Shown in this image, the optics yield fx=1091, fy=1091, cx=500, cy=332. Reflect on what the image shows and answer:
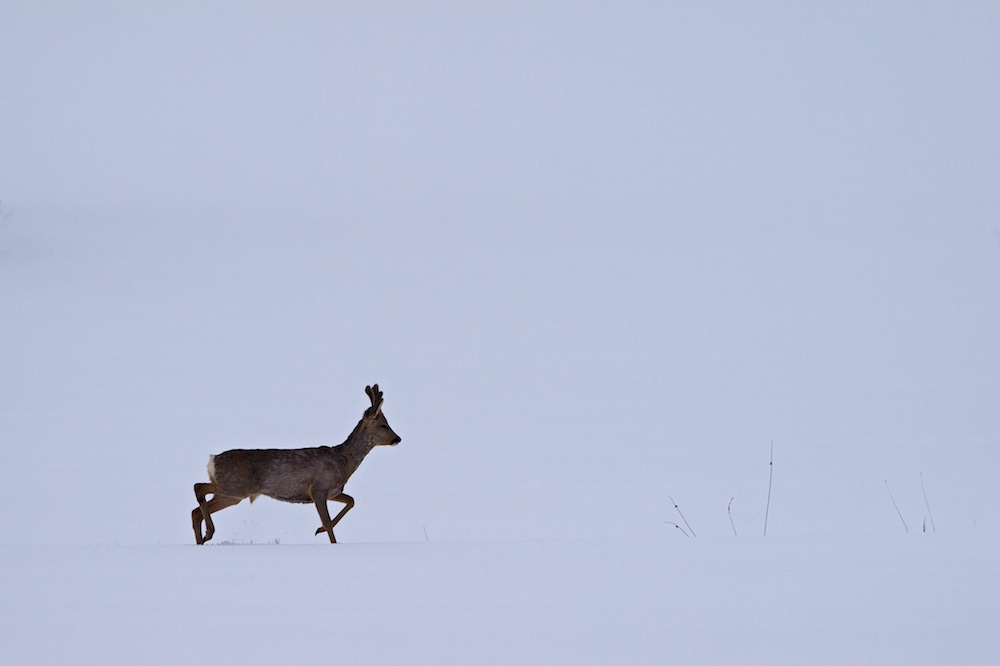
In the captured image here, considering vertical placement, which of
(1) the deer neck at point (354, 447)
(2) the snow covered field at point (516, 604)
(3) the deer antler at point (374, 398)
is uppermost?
(3) the deer antler at point (374, 398)

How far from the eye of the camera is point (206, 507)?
5344 millimetres

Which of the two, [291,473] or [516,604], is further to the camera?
[291,473]

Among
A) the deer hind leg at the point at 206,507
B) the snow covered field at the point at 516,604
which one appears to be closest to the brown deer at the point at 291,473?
the deer hind leg at the point at 206,507

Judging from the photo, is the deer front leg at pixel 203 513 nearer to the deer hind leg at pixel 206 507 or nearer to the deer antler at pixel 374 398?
the deer hind leg at pixel 206 507

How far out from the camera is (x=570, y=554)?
451 cm

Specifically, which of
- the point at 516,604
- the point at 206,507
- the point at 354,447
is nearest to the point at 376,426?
the point at 354,447

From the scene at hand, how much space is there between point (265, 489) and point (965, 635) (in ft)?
10.9

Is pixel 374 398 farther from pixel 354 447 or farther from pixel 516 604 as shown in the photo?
pixel 516 604

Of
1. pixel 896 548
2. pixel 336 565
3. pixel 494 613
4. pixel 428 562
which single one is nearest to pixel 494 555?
pixel 428 562

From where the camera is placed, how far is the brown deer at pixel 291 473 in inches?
209

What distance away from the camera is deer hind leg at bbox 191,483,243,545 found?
524 cm

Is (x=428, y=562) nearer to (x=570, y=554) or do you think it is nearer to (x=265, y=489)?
(x=570, y=554)

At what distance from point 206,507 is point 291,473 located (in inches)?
17.3

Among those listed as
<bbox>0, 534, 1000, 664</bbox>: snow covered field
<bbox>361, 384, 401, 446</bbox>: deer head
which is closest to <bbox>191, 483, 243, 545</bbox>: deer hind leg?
<bbox>0, 534, 1000, 664</bbox>: snow covered field
